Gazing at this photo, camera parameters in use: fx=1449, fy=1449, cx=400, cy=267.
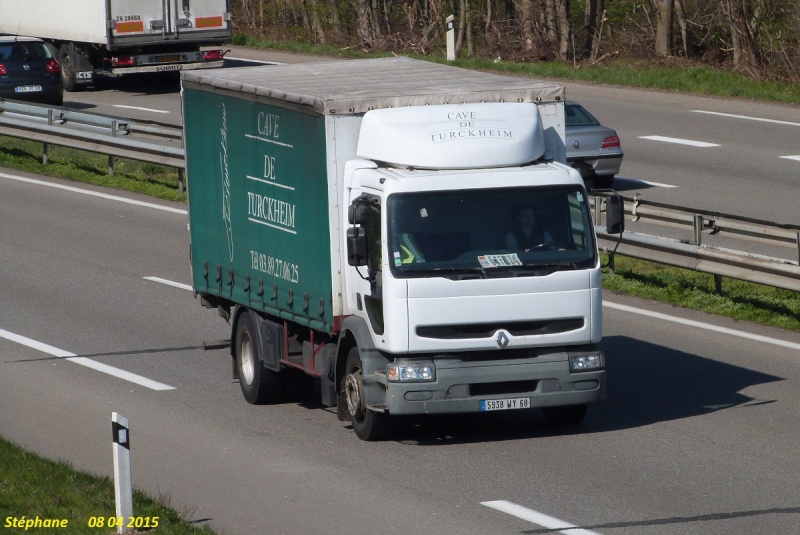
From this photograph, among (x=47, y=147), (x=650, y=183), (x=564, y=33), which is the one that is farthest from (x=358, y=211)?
(x=564, y=33)

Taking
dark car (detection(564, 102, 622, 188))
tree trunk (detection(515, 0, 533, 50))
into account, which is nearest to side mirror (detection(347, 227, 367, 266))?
dark car (detection(564, 102, 622, 188))

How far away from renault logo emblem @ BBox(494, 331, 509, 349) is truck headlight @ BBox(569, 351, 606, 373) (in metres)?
0.55

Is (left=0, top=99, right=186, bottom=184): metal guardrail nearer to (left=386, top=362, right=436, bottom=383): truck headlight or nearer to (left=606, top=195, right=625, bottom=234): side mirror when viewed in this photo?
(left=606, top=195, right=625, bottom=234): side mirror

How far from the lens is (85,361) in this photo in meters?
14.1

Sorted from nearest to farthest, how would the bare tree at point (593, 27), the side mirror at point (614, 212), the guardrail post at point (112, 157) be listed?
1. the side mirror at point (614, 212)
2. the guardrail post at point (112, 157)
3. the bare tree at point (593, 27)

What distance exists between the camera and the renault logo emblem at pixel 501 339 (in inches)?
417

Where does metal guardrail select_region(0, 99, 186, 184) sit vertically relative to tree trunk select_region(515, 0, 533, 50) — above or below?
below

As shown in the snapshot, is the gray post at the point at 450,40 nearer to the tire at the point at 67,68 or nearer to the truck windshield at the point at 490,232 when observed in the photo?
the tire at the point at 67,68

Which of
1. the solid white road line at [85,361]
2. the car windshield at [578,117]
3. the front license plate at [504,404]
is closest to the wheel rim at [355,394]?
the front license plate at [504,404]

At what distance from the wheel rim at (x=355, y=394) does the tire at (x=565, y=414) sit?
1.48 meters

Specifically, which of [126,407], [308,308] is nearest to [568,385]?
[308,308]

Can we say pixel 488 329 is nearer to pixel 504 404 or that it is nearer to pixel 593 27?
pixel 504 404

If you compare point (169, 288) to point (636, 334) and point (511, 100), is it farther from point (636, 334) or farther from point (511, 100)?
point (511, 100)

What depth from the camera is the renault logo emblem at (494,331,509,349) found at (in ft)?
34.7
